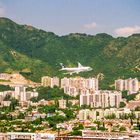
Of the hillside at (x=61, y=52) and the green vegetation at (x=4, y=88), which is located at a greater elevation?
the hillside at (x=61, y=52)

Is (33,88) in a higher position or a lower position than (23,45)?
lower

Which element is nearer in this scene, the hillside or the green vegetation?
the green vegetation

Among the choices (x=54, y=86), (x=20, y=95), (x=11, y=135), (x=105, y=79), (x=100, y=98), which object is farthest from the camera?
(x=105, y=79)

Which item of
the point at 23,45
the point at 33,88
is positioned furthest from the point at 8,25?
the point at 33,88

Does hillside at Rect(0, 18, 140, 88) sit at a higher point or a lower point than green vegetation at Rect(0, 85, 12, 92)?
higher

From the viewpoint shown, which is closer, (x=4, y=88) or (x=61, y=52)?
(x=4, y=88)

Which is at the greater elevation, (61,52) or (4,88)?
(61,52)

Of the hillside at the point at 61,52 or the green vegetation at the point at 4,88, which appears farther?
the hillside at the point at 61,52

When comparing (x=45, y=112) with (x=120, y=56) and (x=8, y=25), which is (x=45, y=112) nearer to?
(x=120, y=56)
